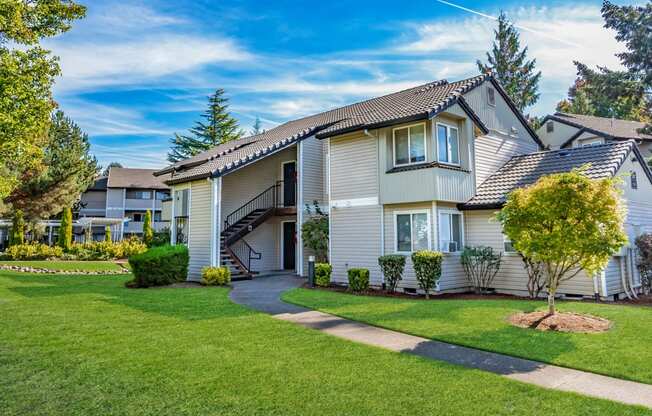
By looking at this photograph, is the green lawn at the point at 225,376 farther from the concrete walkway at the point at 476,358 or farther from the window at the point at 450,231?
the window at the point at 450,231

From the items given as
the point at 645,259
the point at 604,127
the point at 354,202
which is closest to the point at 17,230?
the point at 354,202

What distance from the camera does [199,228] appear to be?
17.6 m

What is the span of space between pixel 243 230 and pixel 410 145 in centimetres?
852

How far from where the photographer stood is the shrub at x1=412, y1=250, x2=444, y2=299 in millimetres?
12078

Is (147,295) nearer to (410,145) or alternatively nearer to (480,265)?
(410,145)

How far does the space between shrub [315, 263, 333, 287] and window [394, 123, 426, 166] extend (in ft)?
14.7

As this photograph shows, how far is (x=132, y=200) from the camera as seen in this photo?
47781 mm

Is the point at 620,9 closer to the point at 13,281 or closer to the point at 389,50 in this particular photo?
the point at 389,50

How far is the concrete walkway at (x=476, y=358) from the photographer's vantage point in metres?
4.80

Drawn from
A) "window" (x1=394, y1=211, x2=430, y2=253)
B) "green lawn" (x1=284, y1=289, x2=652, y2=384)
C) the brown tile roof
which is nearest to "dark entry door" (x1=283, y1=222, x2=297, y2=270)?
"window" (x1=394, y1=211, x2=430, y2=253)

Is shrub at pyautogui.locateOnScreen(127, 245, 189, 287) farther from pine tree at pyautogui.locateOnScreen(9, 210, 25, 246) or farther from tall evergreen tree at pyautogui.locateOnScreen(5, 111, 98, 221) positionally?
tall evergreen tree at pyautogui.locateOnScreen(5, 111, 98, 221)

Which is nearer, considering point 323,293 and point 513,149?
point 323,293

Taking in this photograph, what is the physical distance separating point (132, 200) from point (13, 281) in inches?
1377

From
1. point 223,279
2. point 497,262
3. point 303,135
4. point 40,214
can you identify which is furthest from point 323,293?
point 40,214
